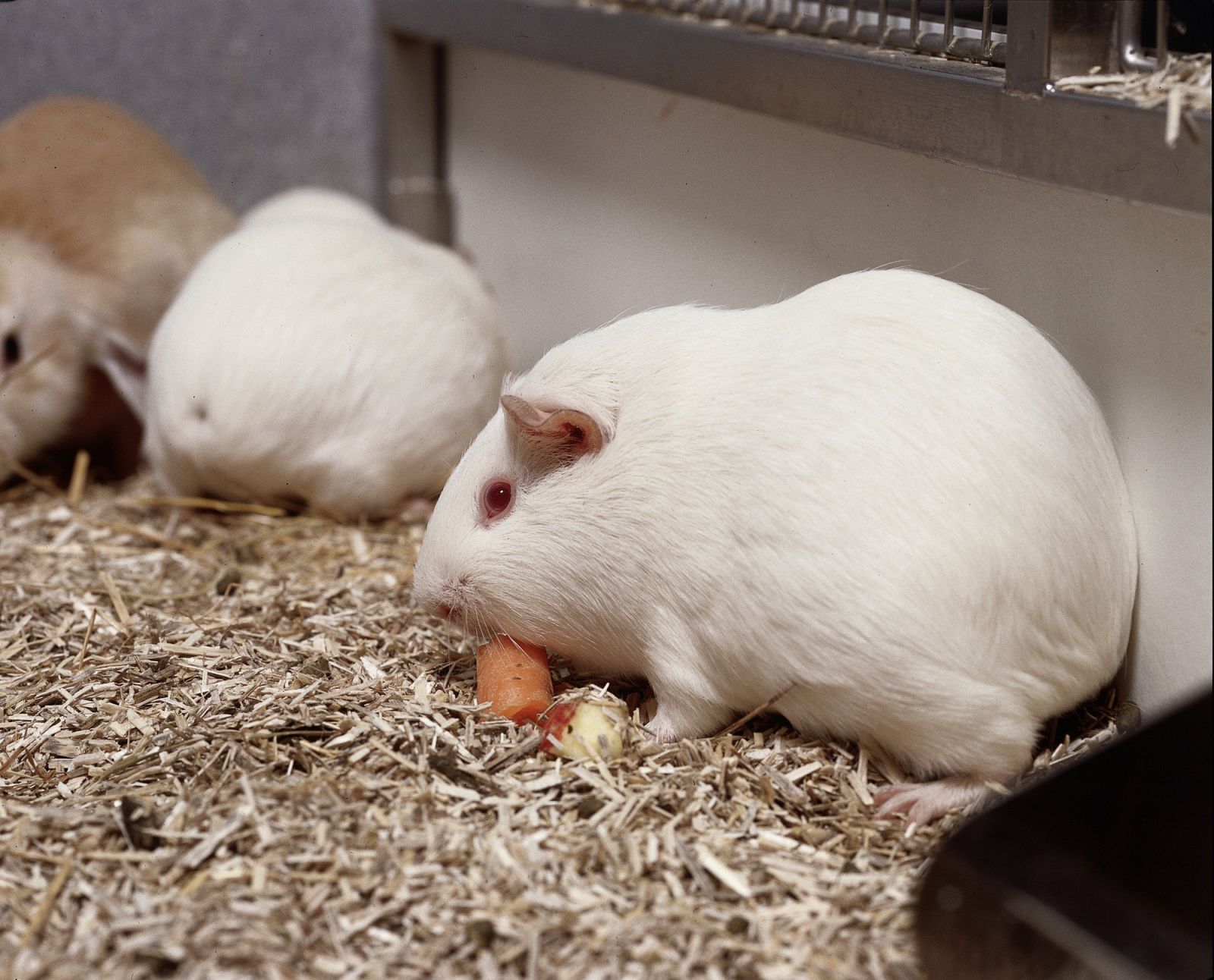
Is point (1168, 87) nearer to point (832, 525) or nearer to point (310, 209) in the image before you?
point (832, 525)

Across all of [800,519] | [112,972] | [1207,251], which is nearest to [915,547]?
[800,519]

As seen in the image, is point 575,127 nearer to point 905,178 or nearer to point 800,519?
point 905,178

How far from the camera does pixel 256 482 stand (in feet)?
11.9

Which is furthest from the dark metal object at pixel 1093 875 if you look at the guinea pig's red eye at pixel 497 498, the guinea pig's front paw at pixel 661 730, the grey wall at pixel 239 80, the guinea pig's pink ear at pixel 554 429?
the grey wall at pixel 239 80

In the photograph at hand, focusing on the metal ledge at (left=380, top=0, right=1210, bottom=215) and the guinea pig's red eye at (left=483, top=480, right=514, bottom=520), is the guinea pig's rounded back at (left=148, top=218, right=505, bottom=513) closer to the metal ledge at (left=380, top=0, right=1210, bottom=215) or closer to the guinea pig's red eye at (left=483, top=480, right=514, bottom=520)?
the metal ledge at (left=380, top=0, right=1210, bottom=215)

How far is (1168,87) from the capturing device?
2.11 meters

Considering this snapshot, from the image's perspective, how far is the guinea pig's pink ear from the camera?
7.89 feet

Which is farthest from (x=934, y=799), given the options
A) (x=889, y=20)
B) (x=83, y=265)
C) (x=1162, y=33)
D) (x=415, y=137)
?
(x=415, y=137)

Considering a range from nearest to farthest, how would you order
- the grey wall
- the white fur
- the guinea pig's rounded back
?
1. the guinea pig's rounded back
2. the white fur
3. the grey wall

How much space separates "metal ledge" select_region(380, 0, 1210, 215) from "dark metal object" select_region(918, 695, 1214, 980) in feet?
2.86

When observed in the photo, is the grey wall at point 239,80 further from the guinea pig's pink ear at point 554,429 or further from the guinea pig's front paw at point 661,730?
the guinea pig's front paw at point 661,730

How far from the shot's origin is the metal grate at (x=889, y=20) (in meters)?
2.64

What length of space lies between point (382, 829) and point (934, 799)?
0.95 metres

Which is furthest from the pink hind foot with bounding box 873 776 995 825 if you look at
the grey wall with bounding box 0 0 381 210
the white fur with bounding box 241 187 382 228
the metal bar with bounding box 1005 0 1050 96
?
the grey wall with bounding box 0 0 381 210
